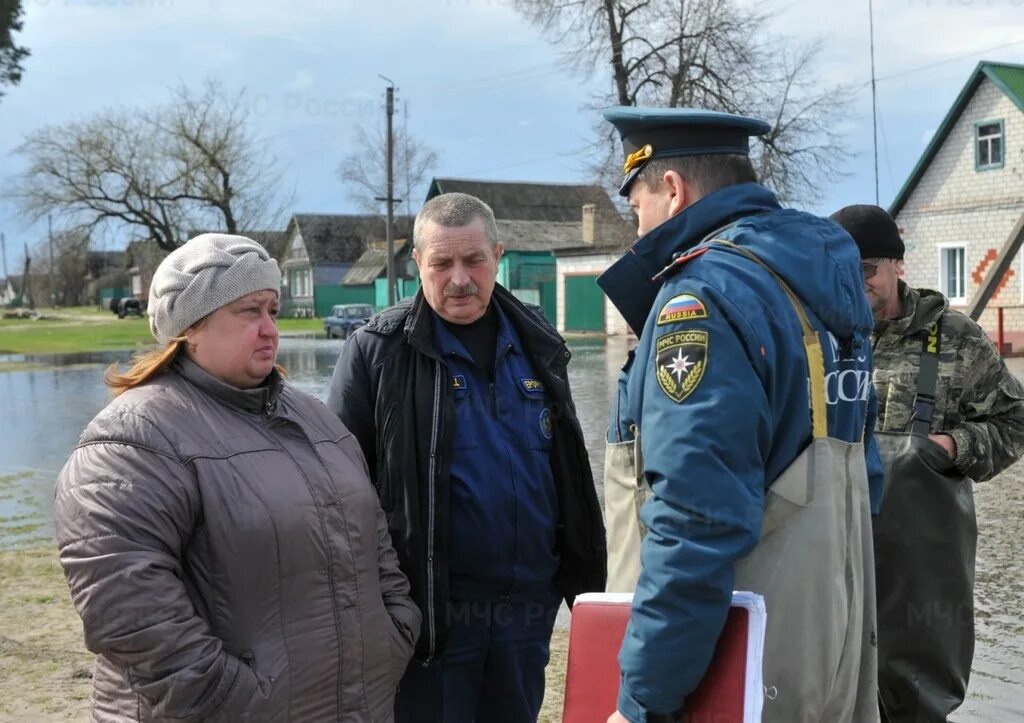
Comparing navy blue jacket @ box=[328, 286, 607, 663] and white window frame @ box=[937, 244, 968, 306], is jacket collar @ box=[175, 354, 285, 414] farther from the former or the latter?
white window frame @ box=[937, 244, 968, 306]

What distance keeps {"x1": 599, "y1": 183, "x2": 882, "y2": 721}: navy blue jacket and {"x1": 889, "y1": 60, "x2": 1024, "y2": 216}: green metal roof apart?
2742 centimetres

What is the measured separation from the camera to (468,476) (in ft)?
9.86

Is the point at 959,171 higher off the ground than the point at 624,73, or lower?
lower

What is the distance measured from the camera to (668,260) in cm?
224

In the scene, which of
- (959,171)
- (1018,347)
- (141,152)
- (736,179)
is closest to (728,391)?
(736,179)

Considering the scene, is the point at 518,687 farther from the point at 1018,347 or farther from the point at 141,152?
the point at 141,152

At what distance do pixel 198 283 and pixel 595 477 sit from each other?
7.14 m

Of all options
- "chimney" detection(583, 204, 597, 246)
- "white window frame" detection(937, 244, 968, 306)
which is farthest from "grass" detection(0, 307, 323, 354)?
"white window frame" detection(937, 244, 968, 306)

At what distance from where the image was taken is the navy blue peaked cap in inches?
87.5

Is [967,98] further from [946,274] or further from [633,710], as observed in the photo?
[633,710]

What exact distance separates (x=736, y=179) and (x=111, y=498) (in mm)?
1513

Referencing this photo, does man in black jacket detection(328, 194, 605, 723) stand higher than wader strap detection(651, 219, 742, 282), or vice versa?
wader strap detection(651, 219, 742, 282)

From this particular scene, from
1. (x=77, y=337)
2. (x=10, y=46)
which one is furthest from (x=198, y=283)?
(x=77, y=337)

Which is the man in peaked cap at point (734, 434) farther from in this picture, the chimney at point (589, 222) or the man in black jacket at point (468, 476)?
the chimney at point (589, 222)
